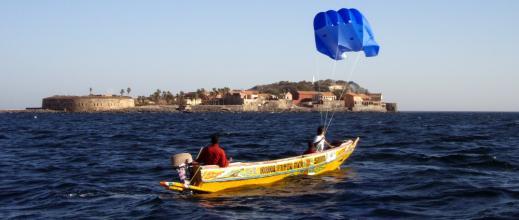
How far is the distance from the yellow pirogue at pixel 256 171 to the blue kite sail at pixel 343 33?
4.38 m

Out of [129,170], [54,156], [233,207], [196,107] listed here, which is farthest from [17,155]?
[196,107]

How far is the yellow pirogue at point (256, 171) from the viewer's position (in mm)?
16094

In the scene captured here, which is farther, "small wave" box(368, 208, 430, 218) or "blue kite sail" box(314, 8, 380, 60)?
"blue kite sail" box(314, 8, 380, 60)

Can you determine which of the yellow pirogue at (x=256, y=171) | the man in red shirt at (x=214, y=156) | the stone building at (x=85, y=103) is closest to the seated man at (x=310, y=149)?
the yellow pirogue at (x=256, y=171)

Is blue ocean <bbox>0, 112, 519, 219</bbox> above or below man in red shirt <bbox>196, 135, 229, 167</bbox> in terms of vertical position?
below

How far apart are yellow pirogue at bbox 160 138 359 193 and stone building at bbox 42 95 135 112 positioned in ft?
581

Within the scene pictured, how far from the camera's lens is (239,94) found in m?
199

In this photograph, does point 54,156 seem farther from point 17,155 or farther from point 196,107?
point 196,107

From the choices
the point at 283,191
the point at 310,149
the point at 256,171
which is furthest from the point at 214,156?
the point at 310,149

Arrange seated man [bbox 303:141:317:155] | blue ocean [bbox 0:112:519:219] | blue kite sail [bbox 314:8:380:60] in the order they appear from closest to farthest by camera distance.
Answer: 1. blue ocean [bbox 0:112:519:219]
2. seated man [bbox 303:141:317:155]
3. blue kite sail [bbox 314:8:380:60]

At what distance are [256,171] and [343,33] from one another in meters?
8.46

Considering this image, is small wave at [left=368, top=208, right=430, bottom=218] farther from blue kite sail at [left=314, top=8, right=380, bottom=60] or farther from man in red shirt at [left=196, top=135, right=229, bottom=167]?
blue kite sail at [left=314, top=8, right=380, bottom=60]

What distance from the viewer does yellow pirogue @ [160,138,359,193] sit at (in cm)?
1609

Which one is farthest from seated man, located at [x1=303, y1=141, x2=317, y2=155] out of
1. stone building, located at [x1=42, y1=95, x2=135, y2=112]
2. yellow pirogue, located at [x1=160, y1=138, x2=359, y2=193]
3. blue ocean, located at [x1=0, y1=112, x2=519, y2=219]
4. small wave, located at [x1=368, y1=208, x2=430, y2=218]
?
stone building, located at [x1=42, y1=95, x2=135, y2=112]
